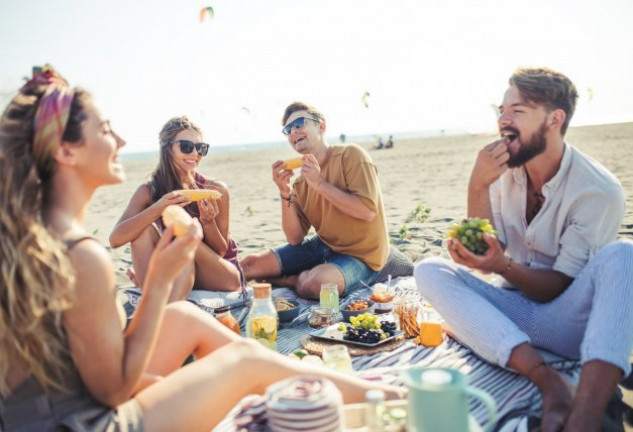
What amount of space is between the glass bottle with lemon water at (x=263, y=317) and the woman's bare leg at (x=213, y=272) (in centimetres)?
180

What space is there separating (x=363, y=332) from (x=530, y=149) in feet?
6.23

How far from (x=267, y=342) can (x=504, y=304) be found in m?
1.73

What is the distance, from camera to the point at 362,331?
13.6 feet

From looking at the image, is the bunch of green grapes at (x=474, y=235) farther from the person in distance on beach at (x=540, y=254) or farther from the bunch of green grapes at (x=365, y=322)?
the bunch of green grapes at (x=365, y=322)

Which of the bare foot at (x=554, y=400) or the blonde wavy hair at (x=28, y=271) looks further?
the bare foot at (x=554, y=400)

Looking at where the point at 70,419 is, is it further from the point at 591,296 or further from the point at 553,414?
the point at 591,296

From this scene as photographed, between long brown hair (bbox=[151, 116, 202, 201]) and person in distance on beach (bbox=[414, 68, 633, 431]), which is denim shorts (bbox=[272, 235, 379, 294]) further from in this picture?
person in distance on beach (bbox=[414, 68, 633, 431])

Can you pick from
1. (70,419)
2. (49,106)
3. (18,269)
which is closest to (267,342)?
(70,419)

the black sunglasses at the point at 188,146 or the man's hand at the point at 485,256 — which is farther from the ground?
the black sunglasses at the point at 188,146

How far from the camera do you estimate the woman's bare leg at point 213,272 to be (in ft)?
17.6

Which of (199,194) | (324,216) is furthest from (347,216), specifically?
(199,194)

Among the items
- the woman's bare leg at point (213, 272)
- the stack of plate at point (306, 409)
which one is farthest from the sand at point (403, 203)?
the stack of plate at point (306, 409)

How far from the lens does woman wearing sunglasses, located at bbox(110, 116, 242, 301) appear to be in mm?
5207

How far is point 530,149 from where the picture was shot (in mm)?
3850
